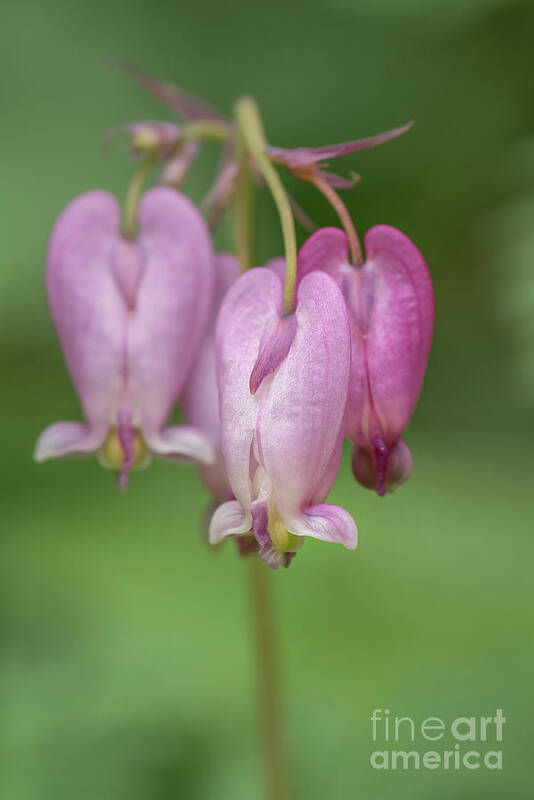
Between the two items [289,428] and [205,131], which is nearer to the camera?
[289,428]

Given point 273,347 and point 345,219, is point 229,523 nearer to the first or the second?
point 273,347

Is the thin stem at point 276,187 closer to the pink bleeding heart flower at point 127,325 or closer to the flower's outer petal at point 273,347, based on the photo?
the flower's outer petal at point 273,347

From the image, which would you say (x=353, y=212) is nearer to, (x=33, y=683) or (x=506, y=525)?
(x=506, y=525)

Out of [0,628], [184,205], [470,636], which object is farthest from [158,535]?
[184,205]

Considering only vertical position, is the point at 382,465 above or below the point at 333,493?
above

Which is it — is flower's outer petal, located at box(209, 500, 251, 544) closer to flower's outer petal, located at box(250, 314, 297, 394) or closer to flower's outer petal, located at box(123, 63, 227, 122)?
flower's outer petal, located at box(250, 314, 297, 394)

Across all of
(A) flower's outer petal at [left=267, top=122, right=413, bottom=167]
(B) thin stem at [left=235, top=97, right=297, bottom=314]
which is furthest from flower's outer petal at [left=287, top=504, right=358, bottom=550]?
(A) flower's outer petal at [left=267, top=122, right=413, bottom=167]

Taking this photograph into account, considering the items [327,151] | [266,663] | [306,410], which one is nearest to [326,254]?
[327,151]
